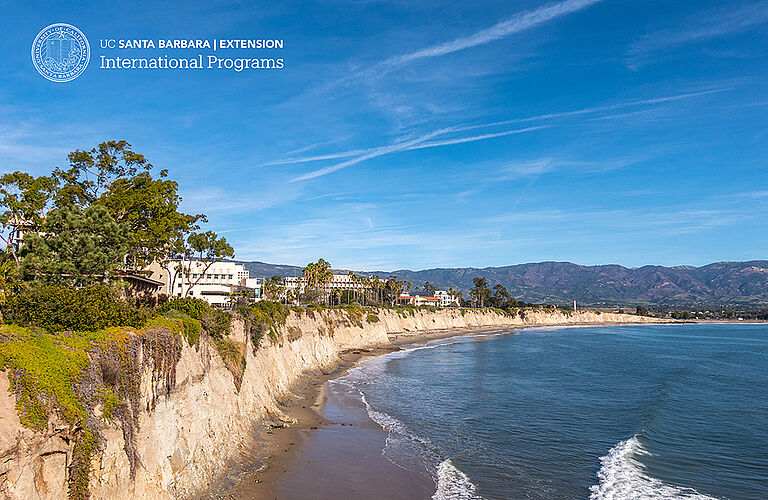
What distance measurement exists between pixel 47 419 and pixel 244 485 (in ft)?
32.3

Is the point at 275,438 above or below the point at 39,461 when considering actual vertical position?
below

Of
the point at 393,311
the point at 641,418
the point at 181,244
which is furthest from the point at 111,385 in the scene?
the point at 393,311

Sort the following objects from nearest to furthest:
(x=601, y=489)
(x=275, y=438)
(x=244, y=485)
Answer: (x=244, y=485) → (x=601, y=489) → (x=275, y=438)

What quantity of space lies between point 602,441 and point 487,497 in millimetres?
11750

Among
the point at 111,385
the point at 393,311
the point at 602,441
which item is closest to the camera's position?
the point at 111,385

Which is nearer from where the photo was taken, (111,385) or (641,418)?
(111,385)

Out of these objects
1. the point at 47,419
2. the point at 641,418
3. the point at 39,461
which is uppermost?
the point at 47,419

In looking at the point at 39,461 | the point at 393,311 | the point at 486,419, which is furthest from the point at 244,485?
the point at 393,311

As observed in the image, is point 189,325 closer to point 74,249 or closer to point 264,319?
point 74,249

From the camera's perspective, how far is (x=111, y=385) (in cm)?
1434

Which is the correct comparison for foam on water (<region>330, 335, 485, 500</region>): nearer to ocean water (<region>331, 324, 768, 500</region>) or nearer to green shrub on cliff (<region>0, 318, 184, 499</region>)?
ocean water (<region>331, 324, 768, 500</region>)

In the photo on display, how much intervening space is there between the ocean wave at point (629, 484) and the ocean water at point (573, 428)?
0.05 m

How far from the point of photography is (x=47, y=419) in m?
11.6

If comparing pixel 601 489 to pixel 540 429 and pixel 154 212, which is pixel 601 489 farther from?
pixel 154 212
